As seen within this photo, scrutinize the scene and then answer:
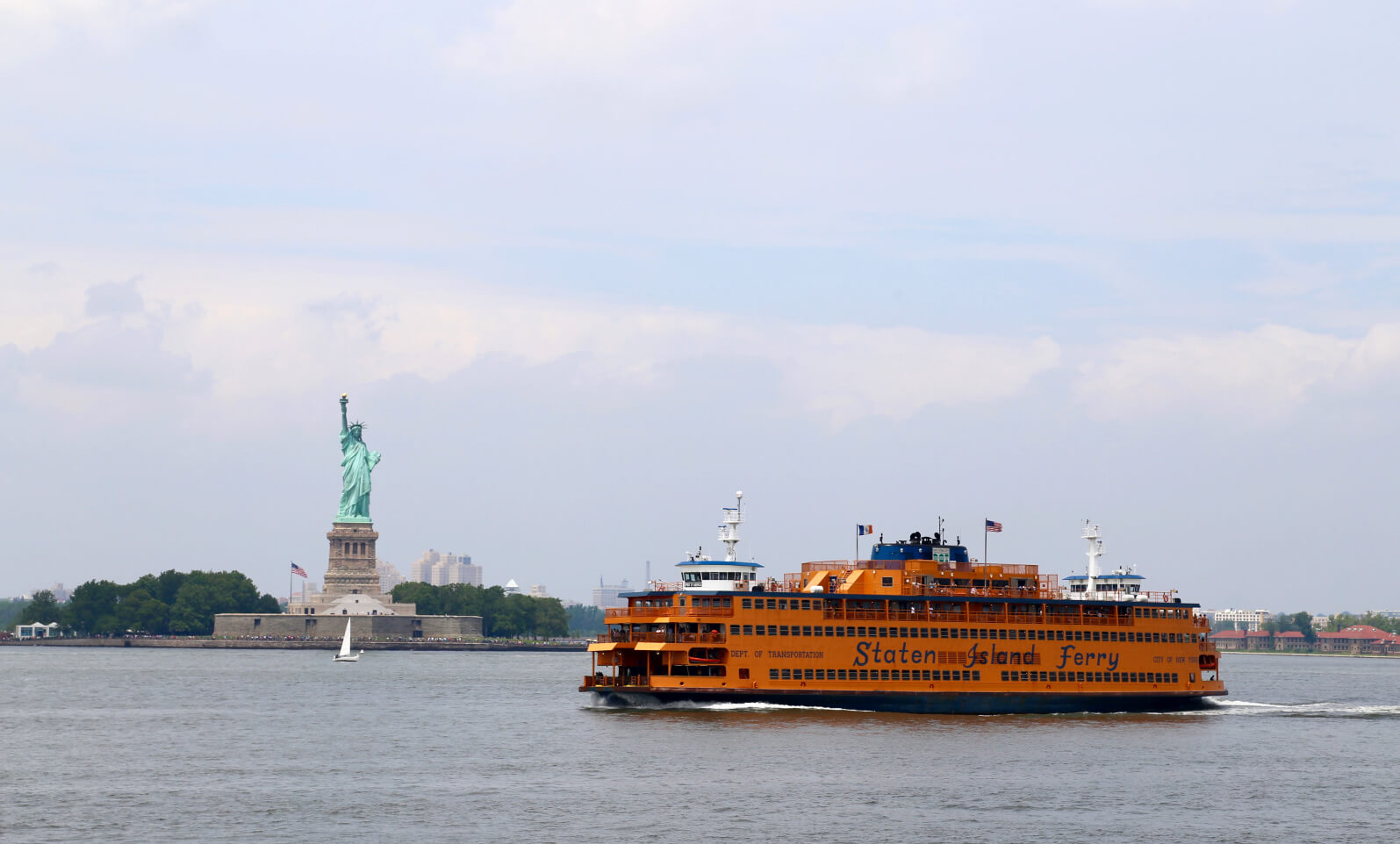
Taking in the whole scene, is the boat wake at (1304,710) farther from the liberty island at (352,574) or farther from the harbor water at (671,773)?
the liberty island at (352,574)

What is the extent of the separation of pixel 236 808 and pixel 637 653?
3158 cm

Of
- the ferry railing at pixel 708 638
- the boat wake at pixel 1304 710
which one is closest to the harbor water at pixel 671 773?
the boat wake at pixel 1304 710

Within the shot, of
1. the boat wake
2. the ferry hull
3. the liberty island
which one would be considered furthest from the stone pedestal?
the boat wake

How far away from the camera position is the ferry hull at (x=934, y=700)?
241 feet

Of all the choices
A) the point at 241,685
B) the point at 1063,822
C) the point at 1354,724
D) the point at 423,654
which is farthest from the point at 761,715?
the point at 423,654

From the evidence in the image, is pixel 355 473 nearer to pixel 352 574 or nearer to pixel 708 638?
pixel 352 574

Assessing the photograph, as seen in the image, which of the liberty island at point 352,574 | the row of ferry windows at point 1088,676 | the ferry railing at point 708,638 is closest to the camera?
the ferry railing at point 708,638

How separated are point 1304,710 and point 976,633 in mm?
24939

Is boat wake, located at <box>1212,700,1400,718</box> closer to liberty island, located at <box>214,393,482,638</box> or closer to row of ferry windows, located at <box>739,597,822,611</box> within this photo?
row of ferry windows, located at <box>739,597,822,611</box>

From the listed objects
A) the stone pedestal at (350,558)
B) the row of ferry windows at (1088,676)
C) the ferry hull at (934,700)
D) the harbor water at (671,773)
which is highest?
the stone pedestal at (350,558)

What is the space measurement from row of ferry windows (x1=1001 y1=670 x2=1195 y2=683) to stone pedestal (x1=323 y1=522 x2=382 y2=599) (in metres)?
129

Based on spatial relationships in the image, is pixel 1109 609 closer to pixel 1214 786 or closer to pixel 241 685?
pixel 1214 786

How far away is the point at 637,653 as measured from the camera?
78125 mm

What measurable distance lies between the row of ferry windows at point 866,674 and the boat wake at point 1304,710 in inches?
660
